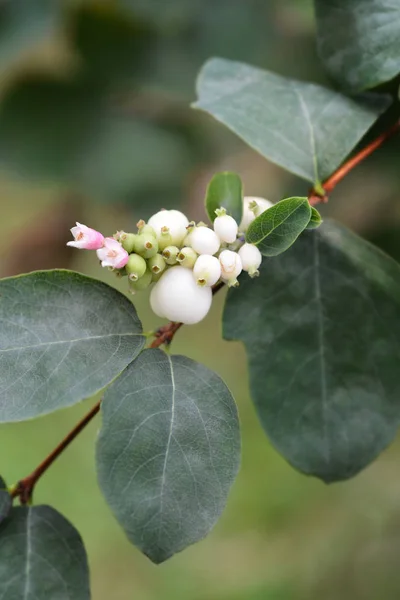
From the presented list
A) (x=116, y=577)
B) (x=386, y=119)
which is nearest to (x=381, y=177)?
(x=386, y=119)

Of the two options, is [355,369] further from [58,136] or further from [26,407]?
[58,136]

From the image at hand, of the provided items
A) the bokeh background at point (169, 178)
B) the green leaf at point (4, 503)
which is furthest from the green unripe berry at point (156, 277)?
the bokeh background at point (169, 178)

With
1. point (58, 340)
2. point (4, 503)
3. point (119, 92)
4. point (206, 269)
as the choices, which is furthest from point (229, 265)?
point (119, 92)

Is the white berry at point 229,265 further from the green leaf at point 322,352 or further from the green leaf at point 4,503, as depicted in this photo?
the green leaf at point 4,503

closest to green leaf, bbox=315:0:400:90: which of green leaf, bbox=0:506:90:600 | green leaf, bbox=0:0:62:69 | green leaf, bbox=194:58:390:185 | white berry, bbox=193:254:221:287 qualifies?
green leaf, bbox=194:58:390:185

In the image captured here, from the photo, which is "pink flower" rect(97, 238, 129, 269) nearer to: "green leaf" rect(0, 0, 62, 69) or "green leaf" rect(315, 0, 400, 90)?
"green leaf" rect(315, 0, 400, 90)

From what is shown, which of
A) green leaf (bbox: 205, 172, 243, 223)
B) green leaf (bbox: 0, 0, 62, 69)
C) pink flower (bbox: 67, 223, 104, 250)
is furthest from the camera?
green leaf (bbox: 0, 0, 62, 69)

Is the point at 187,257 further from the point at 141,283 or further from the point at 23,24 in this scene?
Result: the point at 23,24
